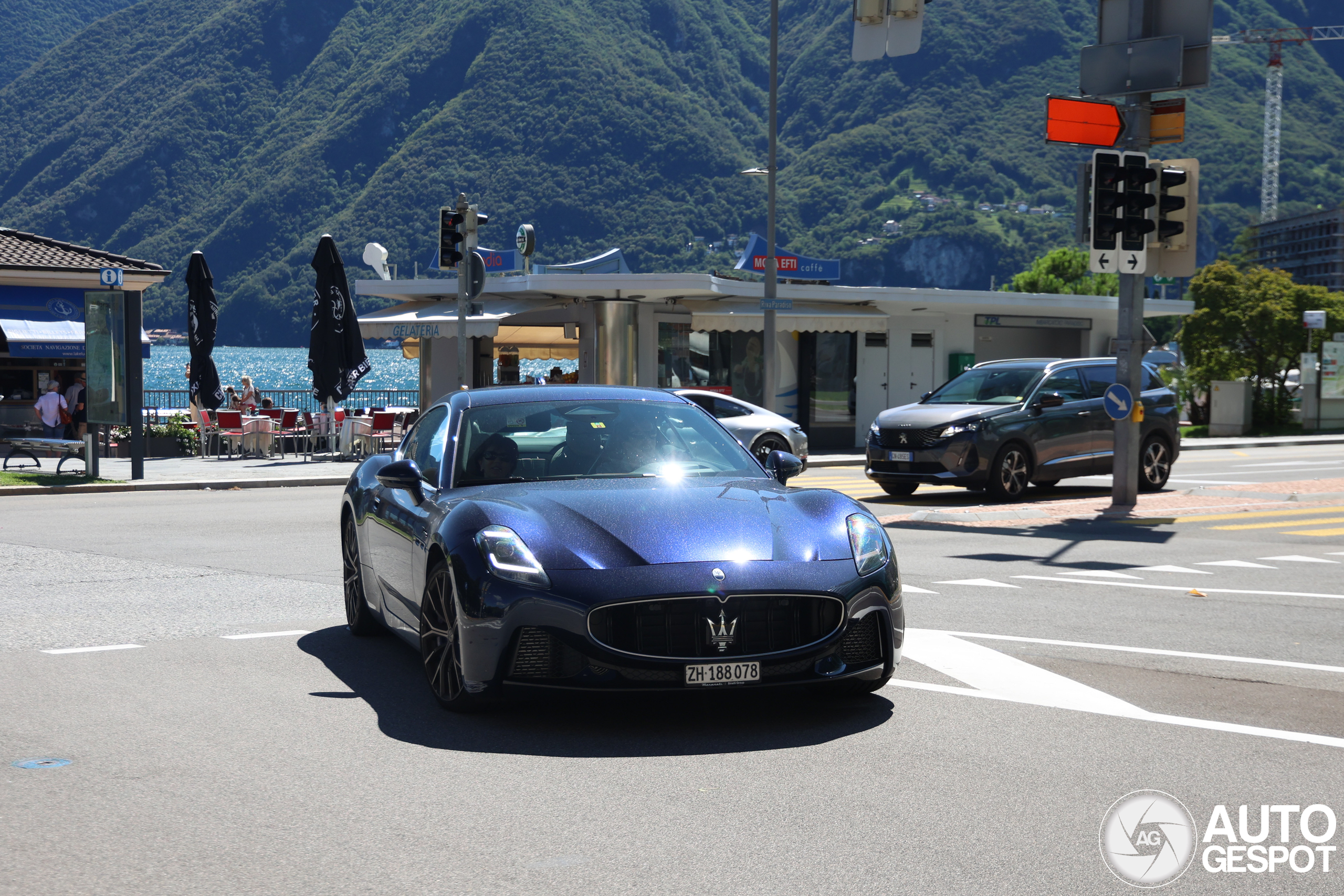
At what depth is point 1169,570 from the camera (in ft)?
36.9

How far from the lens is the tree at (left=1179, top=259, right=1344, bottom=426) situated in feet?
131

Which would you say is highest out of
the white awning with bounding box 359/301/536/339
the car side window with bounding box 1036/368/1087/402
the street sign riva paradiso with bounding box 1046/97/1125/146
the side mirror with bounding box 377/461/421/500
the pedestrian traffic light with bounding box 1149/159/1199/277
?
the street sign riva paradiso with bounding box 1046/97/1125/146

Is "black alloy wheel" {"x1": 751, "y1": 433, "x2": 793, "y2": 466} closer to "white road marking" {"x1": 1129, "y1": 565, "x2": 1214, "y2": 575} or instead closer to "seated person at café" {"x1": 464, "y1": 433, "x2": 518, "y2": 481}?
"white road marking" {"x1": 1129, "y1": 565, "x2": 1214, "y2": 575}

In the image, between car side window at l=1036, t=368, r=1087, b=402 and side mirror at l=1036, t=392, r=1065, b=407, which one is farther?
car side window at l=1036, t=368, r=1087, b=402

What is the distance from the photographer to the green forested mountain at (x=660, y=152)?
16075cm

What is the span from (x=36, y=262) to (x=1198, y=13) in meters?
24.8

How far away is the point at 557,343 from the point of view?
3656 centimetres

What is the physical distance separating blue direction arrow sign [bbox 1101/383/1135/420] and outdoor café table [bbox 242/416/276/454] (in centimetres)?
1717

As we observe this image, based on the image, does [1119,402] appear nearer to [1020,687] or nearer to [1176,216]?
[1176,216]

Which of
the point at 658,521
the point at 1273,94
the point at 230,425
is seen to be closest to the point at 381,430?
the point at 230,425

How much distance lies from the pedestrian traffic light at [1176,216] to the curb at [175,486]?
11272 millimetres

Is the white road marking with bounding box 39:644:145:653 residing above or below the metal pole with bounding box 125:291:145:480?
below

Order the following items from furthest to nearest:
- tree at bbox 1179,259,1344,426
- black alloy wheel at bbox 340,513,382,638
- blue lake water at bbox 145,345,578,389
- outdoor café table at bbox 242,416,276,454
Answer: blue lake water at bbox 145,345,578,389, tree at bbox 1179,259,1344,426, outdoor café table at bbox 242,416,276,454, black alloy wheel at bbox 340,513,382,638

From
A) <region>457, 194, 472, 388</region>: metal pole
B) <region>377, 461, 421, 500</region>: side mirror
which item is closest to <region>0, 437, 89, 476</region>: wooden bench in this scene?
<region>457, 194, 472, 388</region>: metal pole
